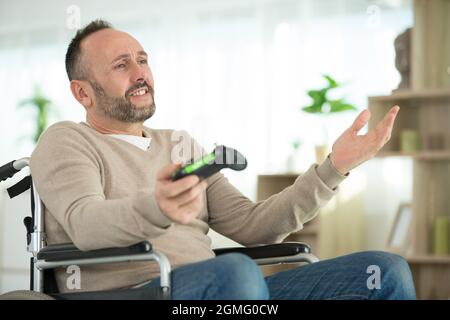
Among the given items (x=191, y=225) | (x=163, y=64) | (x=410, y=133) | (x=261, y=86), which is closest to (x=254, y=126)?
(x=261, y=86)

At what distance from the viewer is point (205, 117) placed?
4.49m

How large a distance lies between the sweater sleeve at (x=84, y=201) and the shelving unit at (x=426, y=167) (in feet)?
7.79

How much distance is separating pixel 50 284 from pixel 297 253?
0.48 meters

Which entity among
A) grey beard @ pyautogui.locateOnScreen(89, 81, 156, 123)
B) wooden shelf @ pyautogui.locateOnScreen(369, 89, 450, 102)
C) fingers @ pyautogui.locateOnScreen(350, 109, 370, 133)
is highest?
wooden shelf @ pyautogui.locateOnScreen(369, 89, 450, 102)

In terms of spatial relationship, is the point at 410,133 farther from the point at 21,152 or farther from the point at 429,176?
the point at 21,152

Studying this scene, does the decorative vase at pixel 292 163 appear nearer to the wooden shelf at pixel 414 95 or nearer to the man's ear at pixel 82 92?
the wooden shelf at pixel 414 95

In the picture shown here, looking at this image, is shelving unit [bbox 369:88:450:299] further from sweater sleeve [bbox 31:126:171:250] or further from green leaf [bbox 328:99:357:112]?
sweater sleeve [bbox 31:126:171:250]

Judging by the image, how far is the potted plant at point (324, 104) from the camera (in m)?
3.80

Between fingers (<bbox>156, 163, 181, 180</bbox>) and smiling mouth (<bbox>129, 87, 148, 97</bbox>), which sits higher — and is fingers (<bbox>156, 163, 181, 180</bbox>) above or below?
below

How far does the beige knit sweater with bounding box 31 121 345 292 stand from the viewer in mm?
Answer: 1165

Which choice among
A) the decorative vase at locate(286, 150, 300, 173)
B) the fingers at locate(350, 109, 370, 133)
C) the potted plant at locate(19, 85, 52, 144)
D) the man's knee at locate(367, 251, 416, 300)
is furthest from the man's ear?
the potted plant at locate(19, 85, 52, 144)

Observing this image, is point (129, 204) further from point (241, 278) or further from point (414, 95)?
point (414, 95)

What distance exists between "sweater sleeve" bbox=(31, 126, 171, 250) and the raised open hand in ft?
1.39

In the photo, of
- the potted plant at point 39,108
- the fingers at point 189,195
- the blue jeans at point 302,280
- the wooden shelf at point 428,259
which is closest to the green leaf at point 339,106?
the wooden shelf at point 428,259
